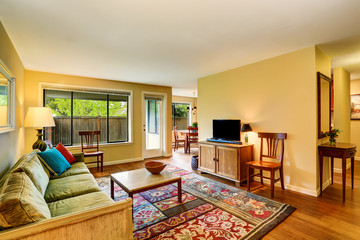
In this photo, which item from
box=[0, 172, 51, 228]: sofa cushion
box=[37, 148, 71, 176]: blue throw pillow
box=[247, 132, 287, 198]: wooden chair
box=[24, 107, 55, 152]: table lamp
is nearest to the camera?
box=[0, 172, 51, 228]: sofa cushion

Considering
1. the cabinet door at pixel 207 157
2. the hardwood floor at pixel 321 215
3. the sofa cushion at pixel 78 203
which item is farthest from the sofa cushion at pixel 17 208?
the cabinet door at pixel 207 157

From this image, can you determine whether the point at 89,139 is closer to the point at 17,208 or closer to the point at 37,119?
the point at 37,119

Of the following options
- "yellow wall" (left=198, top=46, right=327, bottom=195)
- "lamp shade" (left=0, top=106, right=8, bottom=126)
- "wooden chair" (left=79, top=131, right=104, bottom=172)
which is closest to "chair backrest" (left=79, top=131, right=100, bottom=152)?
"wooden chair" (left=79, top=131, right=104, bottom=172)

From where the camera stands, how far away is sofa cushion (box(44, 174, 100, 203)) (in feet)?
6.38

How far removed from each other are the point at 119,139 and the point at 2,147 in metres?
3.17

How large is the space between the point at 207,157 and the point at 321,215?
2.02 meters

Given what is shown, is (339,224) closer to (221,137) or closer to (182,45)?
(221,137)

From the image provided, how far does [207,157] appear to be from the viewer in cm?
387

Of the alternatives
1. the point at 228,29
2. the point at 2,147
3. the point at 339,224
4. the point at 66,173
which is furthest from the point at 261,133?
the point at 2,147

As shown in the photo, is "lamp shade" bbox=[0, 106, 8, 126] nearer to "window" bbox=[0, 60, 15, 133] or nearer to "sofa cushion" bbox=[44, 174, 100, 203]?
"window" bbox=[0, 60, 15, 133]

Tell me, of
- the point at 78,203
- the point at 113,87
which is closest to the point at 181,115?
the point at 113,87

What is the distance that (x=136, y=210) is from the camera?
2.43 metres

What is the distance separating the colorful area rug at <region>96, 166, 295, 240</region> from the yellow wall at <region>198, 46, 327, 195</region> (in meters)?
0.85

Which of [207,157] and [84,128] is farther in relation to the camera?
[84,128]
